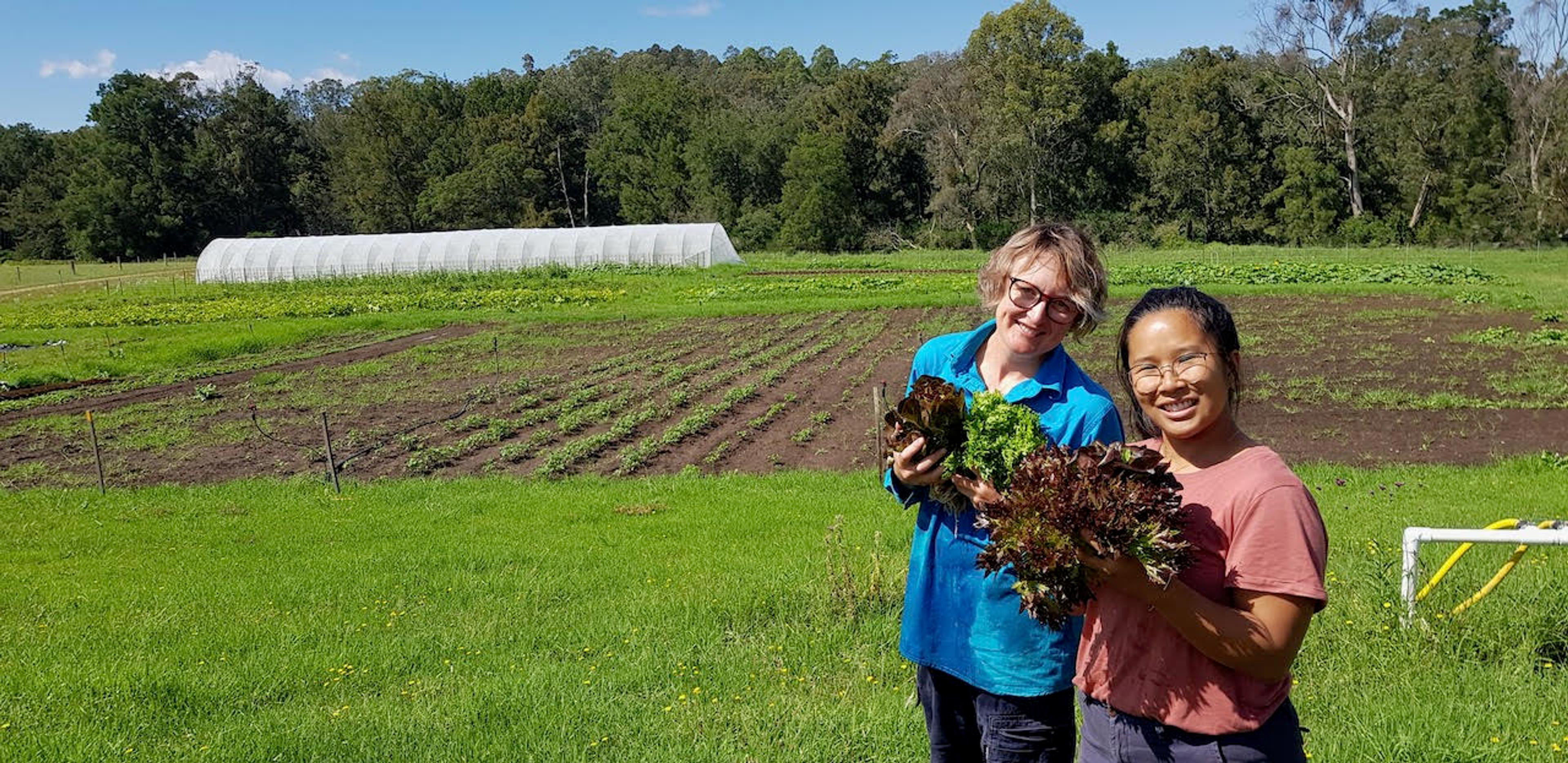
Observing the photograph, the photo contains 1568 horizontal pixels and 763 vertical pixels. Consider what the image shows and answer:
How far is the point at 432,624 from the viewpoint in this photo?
563 cm

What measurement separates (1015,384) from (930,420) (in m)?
0.40

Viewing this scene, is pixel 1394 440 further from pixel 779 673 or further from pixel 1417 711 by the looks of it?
pixel 779 673

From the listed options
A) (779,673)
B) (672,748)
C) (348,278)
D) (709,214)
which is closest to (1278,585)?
(672,748)

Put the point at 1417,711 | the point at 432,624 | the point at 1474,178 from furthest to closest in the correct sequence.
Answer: the point at 1474,178 < the point at 432,624 < the point at 1417,711

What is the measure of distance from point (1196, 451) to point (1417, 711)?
246 centimetres

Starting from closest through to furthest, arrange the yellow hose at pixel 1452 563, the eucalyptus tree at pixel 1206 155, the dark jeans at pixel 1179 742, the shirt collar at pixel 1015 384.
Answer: the dark jeans at pixel 1179 742 < the shirt collar at pixel 1015 384 < the yellow hose at pixel 1452 563 < the eucalyptus tree at pixel 1206 155

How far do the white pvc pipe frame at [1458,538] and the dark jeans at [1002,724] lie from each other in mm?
2211

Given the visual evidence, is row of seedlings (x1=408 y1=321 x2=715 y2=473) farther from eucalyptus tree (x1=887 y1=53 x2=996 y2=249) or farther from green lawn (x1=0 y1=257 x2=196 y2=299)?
green lawn (x1=0 y1=257 x2=196 y2=299)

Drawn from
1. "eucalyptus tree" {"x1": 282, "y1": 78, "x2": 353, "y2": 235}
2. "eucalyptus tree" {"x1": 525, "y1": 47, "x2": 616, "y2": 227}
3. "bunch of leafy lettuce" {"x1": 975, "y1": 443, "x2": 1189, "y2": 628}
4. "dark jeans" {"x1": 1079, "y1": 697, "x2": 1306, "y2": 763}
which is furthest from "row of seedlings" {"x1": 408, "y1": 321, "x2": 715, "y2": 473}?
"eucalyptus tree" {"x1": 282, "y1": 78, "x2": 353, "y2": 235}

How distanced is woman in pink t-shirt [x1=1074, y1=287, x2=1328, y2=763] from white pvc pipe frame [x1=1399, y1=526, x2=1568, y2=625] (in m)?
2.35

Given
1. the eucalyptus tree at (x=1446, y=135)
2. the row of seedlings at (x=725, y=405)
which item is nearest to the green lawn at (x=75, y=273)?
the row of seedlings at (x=725, y=405)

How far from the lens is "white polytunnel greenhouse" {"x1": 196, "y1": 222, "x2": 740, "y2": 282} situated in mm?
43062

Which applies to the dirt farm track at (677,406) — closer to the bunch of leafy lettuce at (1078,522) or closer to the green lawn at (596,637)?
the green lawn at (596,637)

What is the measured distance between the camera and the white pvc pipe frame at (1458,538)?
3617mm
